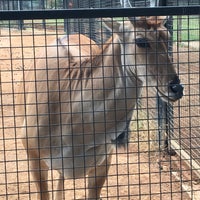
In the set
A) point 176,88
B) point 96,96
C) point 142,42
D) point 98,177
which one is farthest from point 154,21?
point 98,177

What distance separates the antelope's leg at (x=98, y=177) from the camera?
15.3 feet

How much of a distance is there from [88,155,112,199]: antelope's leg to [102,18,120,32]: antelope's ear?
4.23 ft

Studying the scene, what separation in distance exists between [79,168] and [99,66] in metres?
0.90

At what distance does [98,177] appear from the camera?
4789mm

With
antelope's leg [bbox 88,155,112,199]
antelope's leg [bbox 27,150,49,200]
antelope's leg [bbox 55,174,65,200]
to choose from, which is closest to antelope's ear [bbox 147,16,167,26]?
antelope's leg [bbox 88,155,112,199]

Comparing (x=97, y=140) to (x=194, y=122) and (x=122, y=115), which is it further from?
(x=194, y=122)

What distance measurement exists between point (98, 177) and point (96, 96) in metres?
1.05

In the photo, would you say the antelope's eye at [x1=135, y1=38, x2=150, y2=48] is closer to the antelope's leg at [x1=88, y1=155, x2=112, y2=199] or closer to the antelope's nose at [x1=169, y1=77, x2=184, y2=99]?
the antelope's nose at [x1=169, y1=77, x2=184, y2=99]

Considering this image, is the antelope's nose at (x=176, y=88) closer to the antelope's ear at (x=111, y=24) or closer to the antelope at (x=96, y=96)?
the antelope at (x=96, y=96)

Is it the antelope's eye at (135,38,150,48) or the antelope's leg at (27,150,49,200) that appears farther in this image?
the antelope's leg at (27,150,49,200)

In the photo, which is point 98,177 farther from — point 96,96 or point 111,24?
point 111,24

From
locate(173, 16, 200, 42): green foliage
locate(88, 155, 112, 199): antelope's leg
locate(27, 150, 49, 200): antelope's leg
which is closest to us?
locate(173, 16, 200, 42): green foliage

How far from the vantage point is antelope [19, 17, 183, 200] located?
3.73m

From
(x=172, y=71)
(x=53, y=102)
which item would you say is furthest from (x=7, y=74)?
(x=172, y=71)
